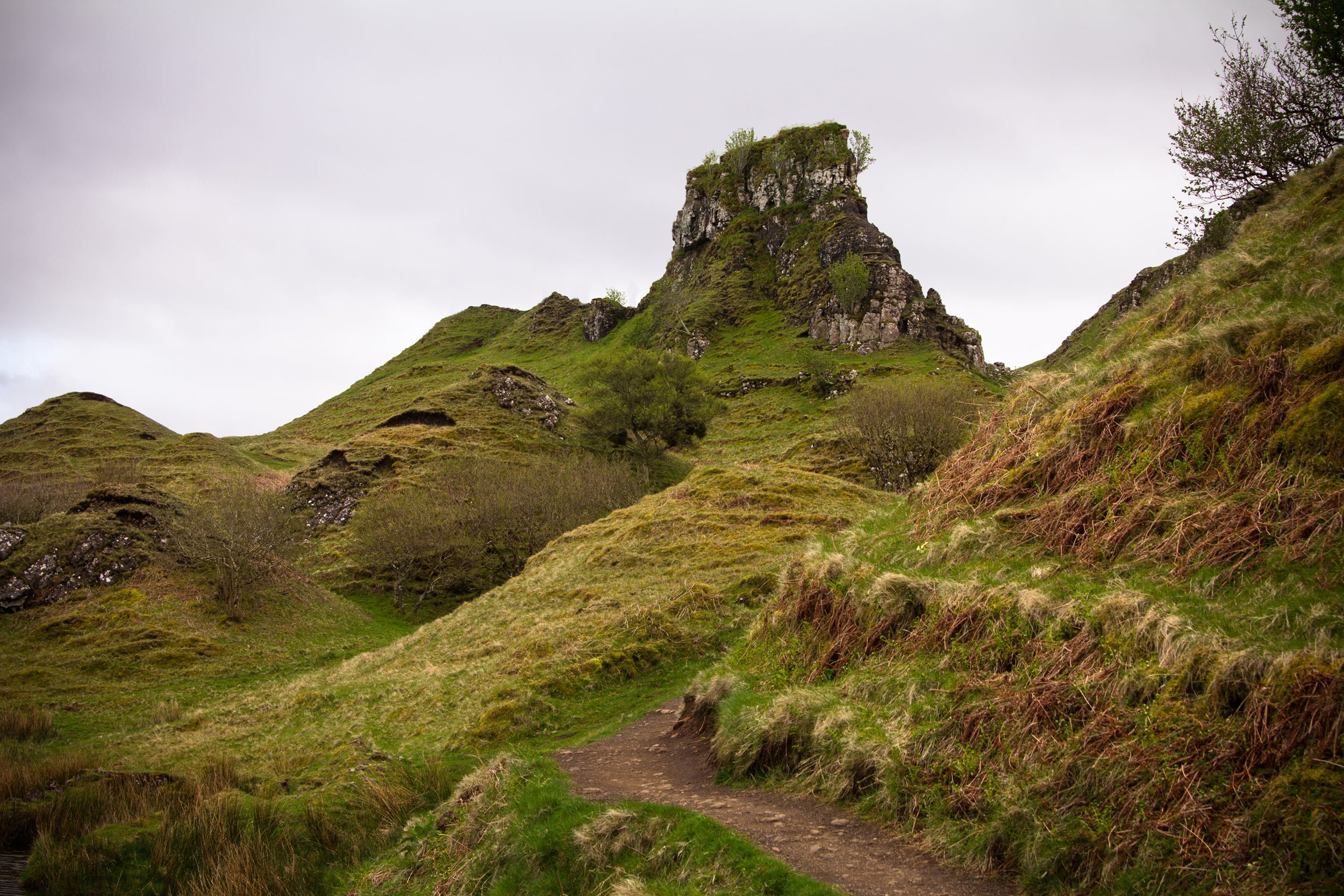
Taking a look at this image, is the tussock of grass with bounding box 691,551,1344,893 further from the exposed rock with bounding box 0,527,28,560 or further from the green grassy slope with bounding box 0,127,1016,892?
the exposed rock with bounding box 0,527,28,560

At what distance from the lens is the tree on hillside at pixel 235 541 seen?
35219mm

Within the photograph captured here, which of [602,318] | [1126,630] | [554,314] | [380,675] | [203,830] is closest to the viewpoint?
[1126,630]

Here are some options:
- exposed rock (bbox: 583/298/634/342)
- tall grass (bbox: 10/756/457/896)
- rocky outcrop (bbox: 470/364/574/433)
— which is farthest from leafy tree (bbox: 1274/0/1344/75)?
exposed rock (bbox: 583/298/634/342)

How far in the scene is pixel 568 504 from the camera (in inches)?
1876

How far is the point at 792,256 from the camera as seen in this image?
4909 inches

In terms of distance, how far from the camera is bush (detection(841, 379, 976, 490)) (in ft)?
126

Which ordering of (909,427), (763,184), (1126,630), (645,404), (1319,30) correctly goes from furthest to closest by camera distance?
(763,184) < (645,404) < (909,427) < (1319,30) < (1126,630)

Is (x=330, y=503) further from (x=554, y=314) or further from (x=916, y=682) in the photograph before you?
(x=554, y=314)

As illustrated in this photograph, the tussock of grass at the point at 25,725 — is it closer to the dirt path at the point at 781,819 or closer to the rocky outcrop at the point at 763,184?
the dirt path at the point at 781,819

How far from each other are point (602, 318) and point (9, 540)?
121 metres

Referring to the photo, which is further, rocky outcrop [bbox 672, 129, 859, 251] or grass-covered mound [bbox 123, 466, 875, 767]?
rocky outcrop [bbox 672, 129, 859, 251]

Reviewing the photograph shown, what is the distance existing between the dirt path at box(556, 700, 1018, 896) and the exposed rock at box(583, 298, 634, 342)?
458 feet

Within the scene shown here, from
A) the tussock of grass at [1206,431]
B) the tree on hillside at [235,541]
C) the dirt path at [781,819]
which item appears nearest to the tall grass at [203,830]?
the dirt path at [781,819]

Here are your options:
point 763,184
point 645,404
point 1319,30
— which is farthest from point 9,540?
point 763,184
